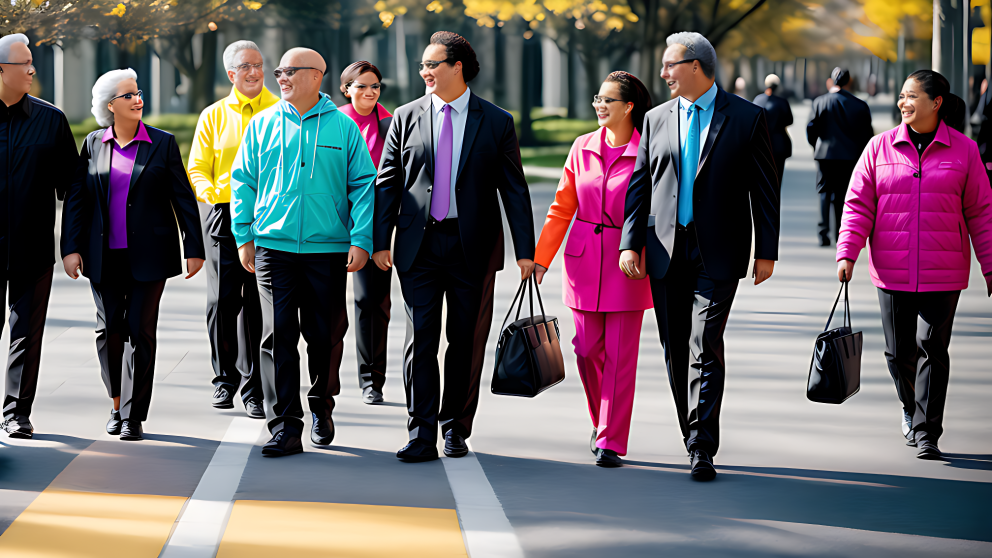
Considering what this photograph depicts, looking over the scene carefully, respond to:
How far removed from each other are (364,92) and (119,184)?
1754 mm

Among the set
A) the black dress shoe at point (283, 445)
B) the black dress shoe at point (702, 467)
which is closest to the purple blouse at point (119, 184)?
the black dress shoe at point (283, 445)

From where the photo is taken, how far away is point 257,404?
7.25 meters

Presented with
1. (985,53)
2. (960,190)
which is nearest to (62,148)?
(960,190)

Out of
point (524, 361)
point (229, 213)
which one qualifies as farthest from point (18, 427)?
point (524, 361)

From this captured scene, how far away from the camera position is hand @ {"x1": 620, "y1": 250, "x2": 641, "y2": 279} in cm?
598

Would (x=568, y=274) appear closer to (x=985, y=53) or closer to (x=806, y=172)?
(x=806, y=172)

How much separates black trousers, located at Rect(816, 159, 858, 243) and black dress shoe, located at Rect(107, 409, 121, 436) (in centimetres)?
1005

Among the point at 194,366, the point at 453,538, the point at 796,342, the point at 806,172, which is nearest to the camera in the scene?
the point at 453,538

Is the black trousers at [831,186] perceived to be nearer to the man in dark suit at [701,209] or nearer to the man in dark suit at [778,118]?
the man in dark suit at [778,118]

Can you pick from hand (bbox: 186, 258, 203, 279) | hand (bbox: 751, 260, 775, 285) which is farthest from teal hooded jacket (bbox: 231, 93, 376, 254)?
hand (bbox: 751, 260, 775, 285)

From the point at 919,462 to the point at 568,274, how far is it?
1.90 m

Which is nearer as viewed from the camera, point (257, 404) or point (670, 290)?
point (670, 290)

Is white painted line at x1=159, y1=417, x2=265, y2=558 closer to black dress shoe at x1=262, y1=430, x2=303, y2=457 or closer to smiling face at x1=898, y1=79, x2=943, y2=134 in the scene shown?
black dress shoe at x1=262, y1=430, x2=303, y2=457

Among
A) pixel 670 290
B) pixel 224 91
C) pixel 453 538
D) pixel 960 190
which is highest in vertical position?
pixel 224 91
